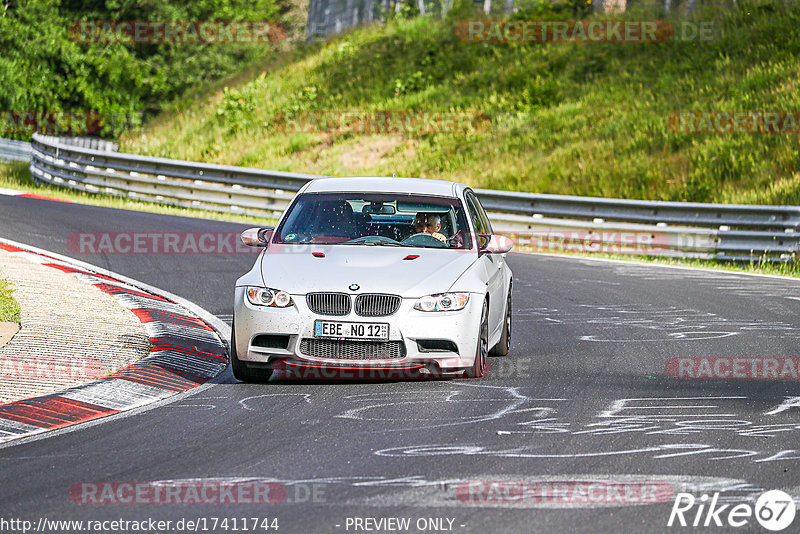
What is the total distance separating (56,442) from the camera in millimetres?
6820

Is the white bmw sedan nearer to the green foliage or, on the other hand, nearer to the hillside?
the hillside

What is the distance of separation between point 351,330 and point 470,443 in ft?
6.31

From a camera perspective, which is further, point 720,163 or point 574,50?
point 574,50

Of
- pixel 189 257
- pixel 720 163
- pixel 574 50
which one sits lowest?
pixel 189 257

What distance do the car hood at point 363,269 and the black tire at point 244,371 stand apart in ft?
1.77

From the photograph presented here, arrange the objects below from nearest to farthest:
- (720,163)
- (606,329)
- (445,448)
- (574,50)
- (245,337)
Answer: (445,448)
(245,337)
(606,329)
(720,163)
(574,50)

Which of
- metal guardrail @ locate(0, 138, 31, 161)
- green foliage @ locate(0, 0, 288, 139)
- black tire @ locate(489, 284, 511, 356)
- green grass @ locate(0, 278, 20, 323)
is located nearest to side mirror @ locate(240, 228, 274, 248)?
black tire @ locate(489, 284, 511, 356)

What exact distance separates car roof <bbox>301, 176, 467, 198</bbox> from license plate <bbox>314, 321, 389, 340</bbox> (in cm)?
182

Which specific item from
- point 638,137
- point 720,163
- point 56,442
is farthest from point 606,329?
point 638,137

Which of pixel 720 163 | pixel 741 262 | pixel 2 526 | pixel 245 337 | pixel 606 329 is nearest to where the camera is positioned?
pixel 2 526

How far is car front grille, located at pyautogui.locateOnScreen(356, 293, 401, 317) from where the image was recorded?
8.58 metres

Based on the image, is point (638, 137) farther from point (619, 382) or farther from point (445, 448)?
point (445, 448)

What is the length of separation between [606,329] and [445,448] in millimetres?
5594

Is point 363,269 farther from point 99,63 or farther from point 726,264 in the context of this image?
point 99,63
